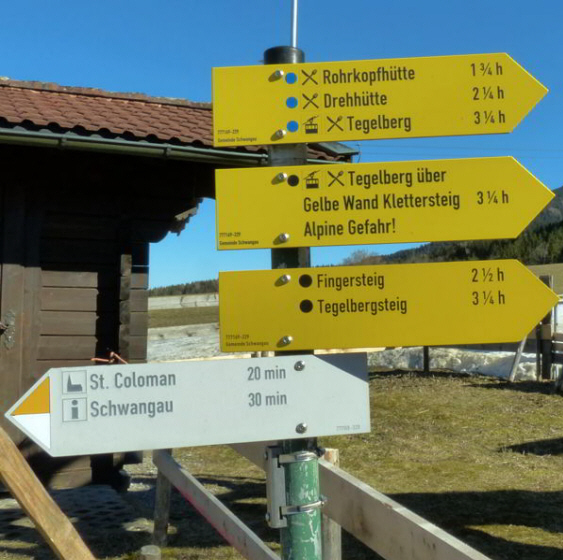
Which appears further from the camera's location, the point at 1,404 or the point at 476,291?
the point at 1,404

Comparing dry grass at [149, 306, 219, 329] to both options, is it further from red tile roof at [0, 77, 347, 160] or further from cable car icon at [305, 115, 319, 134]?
cable car icon at [305, 115, 319, 134]

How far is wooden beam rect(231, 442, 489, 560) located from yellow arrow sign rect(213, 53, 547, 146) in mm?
1170

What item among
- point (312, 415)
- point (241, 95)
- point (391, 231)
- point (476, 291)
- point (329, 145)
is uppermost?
point (329, 145)

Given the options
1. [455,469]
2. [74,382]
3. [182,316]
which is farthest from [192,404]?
[182,316]

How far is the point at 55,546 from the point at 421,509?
3837 millimetres

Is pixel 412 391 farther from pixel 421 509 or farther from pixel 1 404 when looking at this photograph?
pixel 1 404

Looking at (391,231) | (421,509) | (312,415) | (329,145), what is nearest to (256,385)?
(312,415)

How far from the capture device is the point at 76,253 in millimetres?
6371

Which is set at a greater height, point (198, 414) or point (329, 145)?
point (329, 145)

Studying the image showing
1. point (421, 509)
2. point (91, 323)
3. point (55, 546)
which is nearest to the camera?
point (55, 546)

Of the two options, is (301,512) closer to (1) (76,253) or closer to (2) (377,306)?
(2) (377,306)

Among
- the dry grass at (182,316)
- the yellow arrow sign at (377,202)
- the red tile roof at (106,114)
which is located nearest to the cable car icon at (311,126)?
the yellow arrow sign at (377,202)

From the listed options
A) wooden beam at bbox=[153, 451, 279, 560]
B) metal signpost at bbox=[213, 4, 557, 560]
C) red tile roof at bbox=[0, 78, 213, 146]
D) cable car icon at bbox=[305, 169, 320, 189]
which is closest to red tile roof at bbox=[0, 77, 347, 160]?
red tile roof at bbox=[0, 78, 213, 146]

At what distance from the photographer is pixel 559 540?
15.6ft
